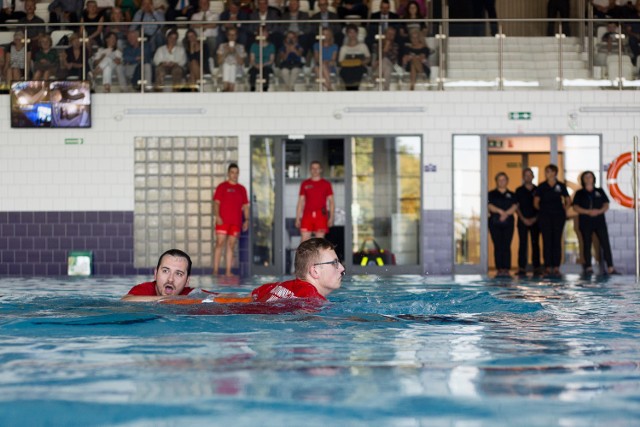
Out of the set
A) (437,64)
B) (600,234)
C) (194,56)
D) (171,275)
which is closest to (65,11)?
(194,56)

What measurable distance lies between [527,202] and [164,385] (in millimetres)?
13881

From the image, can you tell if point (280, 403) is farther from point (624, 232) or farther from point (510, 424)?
point (624, 232)

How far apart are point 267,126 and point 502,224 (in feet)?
13.8

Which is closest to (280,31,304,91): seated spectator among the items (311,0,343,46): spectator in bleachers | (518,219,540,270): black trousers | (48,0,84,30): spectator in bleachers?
(311,0,343,46): spectator in bleachers

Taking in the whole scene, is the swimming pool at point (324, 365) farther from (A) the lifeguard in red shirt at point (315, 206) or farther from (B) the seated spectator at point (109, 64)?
(B) the seated spectator at point (109, 64)

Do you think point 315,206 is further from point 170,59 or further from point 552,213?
point 552,213

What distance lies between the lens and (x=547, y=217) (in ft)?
58.5

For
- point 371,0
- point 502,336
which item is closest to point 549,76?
point 371,0

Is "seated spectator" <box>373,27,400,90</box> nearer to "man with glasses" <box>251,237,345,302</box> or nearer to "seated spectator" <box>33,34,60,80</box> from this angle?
"seated spectator" <box>33,34,60,80</box>

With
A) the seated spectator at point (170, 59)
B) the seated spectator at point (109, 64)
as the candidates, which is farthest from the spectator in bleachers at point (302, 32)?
the seated spectator at point (109, 64)

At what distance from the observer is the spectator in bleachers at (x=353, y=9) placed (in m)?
18.7

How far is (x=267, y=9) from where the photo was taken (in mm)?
18844

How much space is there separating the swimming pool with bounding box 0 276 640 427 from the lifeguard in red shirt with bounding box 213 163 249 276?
8341 millimetres

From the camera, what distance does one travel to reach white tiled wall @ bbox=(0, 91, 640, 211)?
18.2m
